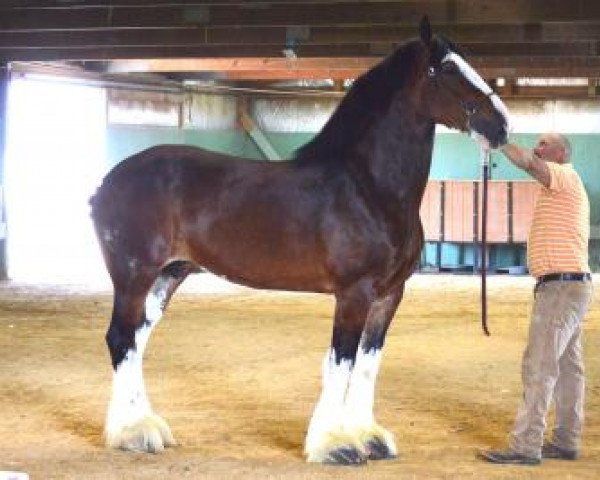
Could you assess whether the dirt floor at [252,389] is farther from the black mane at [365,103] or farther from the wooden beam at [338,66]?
the wooden beam at [338,66]

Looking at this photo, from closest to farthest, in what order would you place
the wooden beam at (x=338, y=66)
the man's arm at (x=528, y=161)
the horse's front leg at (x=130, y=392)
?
the man's arm at (x=528, y=161), the horse's front leg at (x=130, y=392), the wooden beam at (x=338, y=66)

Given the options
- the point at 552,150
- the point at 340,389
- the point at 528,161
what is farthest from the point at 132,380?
the point at 552,150

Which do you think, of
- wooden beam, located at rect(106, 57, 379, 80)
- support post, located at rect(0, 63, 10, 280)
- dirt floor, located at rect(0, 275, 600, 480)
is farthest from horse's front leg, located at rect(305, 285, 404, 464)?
support post, located at rect(0, 63, 10, 280)

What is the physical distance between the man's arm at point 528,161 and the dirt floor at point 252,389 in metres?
1.36

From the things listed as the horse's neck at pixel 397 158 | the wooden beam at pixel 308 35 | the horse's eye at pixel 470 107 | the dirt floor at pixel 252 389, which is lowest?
the dirt floor at pixel 252 389

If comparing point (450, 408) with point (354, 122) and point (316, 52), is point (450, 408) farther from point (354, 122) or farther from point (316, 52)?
point (316, 52)

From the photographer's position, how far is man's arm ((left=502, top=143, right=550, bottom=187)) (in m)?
4.56

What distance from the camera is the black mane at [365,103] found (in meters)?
4.97

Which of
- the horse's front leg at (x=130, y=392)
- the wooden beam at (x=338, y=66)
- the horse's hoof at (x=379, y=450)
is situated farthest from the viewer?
the wooden beam at (x=338, y=66)

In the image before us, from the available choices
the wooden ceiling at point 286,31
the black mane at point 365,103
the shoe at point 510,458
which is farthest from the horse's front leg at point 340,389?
the wooden ceiling at point 286,31

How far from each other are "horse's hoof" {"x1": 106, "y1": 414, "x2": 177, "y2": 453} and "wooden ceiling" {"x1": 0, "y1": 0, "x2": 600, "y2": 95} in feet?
18.9

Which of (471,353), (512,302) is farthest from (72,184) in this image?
(471,353)

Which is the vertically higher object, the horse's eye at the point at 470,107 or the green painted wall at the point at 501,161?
the horse's eye at the point at 470,107

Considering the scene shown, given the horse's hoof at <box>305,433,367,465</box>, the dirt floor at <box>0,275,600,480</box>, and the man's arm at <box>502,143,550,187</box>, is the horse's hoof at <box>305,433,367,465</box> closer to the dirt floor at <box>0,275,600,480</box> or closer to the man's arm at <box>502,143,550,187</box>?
the dirt floor at <box>0,275,600,480</box>
